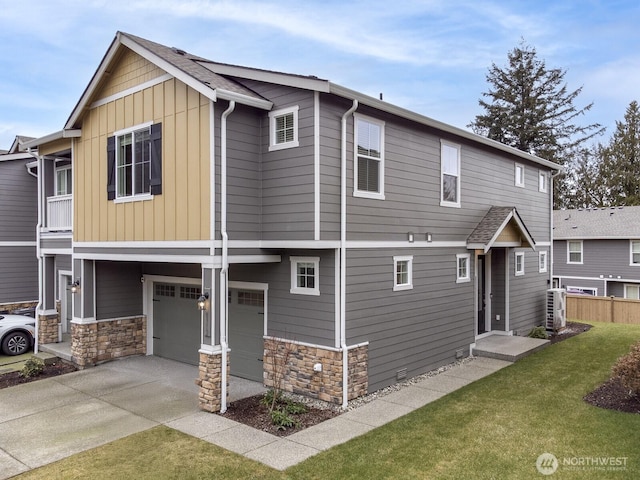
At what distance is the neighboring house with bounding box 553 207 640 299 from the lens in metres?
25.1

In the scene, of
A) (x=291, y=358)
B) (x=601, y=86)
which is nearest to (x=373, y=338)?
(x=291, y=358)

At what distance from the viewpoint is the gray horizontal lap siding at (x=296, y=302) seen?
8750 mm

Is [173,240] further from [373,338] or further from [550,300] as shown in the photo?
[550,300]

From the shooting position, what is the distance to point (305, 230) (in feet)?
28.1

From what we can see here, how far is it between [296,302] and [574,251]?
23.4m

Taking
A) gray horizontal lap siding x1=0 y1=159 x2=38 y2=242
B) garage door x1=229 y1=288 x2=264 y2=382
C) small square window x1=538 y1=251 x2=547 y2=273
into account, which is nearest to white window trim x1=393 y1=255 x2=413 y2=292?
garage door x1=229 y1=288 x2=264 y2=382

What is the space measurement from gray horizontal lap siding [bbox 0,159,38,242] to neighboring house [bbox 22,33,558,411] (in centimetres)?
417

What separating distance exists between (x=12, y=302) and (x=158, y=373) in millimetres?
8699

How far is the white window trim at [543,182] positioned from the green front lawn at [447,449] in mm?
9315

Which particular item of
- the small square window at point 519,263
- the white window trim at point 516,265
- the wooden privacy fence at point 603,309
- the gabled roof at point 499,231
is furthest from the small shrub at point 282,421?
the wooden privacy fence at point 603,309

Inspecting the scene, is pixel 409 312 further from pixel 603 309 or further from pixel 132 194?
pixel 603 309

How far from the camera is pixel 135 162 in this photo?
10.1 m

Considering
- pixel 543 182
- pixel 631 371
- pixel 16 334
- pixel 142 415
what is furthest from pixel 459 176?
pixel 16 334

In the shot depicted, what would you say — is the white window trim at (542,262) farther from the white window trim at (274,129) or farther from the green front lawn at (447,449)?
the white window trim at (274,129)
